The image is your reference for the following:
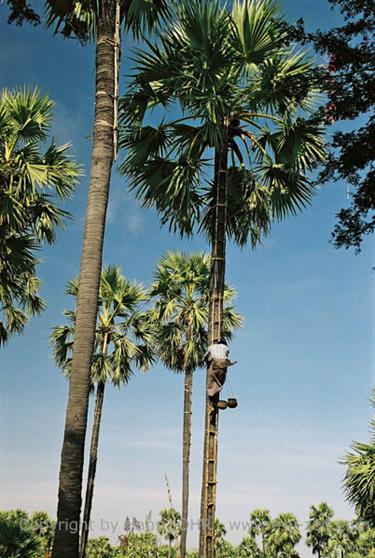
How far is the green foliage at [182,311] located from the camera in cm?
2162

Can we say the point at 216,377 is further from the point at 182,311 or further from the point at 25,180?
the point at 182,311

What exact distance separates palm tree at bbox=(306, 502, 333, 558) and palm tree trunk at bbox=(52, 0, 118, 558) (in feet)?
163

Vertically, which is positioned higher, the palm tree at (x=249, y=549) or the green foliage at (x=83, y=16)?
the green foliage at (x=83, y=16)

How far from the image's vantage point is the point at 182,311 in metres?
21.9

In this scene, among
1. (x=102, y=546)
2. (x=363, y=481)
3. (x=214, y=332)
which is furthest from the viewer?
(x=102, y=546)

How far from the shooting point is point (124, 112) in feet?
36.8

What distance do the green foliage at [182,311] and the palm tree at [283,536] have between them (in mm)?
32703

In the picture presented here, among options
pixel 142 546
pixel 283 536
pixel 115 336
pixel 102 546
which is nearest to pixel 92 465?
pixel 115 336

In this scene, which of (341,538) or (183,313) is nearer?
(183,313)

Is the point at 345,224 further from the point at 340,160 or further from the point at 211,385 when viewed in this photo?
the point at 211,385

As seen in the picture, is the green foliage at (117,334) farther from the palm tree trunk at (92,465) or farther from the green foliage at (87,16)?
the green foliage at (87,16)

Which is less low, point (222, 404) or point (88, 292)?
point (88, 292)

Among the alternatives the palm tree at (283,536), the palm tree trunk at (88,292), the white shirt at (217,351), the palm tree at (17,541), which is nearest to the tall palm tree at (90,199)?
the palm tree trunk at (88,292)

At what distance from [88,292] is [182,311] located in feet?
48.4
